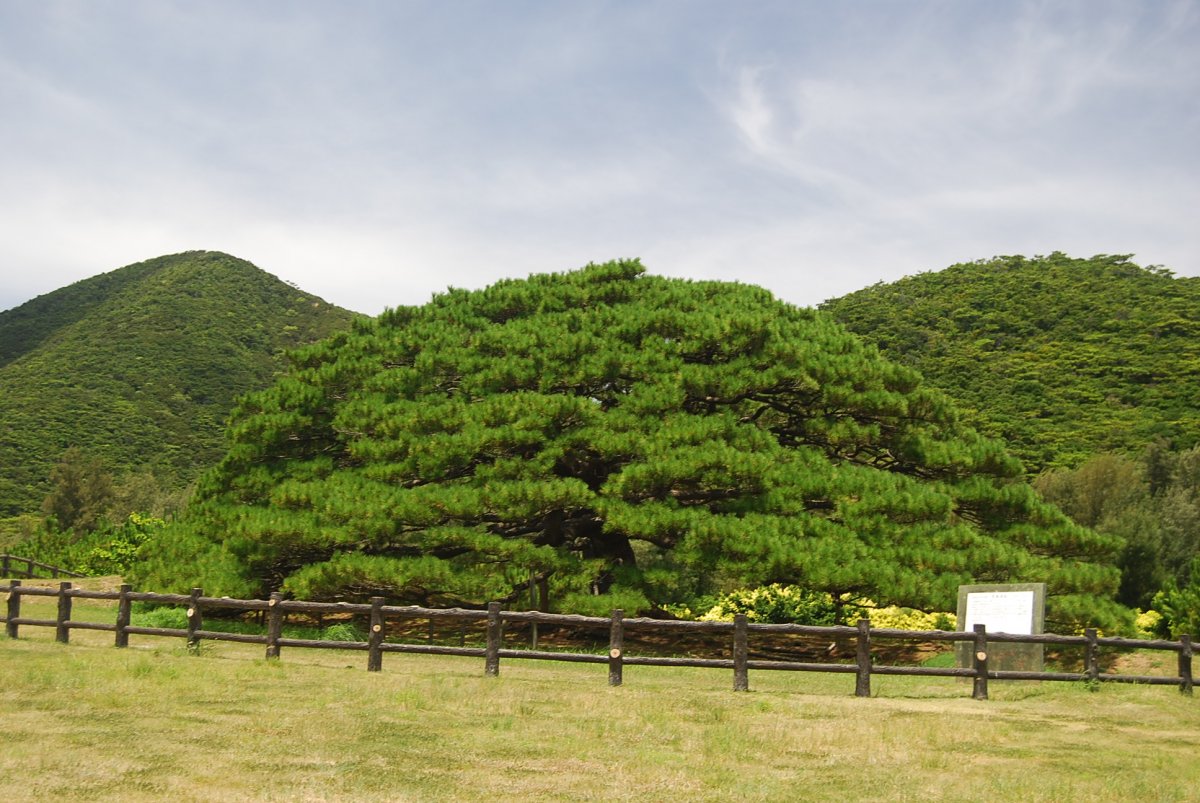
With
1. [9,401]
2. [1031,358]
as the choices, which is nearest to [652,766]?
[1031,358]

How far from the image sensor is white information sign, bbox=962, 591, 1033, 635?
1390 cm

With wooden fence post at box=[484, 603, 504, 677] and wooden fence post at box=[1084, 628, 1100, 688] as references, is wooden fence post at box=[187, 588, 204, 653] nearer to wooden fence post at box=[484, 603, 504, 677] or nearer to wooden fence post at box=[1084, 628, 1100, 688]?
wooden fence post at box=[484, 603, 504, 677]

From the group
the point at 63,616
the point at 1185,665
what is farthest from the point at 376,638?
the point at 1185,665

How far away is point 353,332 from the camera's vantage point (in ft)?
75.1

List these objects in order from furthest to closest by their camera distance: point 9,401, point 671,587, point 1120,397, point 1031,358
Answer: point 9,401, point 1031,358, point 1120,397, point 671,587

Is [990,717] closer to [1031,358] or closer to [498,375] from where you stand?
[498,375]

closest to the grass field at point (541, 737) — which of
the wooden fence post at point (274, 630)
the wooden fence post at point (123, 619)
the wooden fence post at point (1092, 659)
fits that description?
the wooden fence post at point (1092, 659)

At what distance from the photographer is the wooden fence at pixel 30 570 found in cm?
2945

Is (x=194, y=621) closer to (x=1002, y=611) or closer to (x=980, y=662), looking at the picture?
(x=980, y=662)

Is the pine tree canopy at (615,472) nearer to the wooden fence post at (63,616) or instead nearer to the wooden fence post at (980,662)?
the wooden fence post at (63,616)

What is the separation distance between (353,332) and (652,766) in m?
16.3

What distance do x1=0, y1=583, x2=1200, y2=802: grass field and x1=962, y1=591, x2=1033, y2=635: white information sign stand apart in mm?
793

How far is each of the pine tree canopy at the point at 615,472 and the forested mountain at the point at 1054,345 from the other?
2434 cm

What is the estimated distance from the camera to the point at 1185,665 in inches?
537
